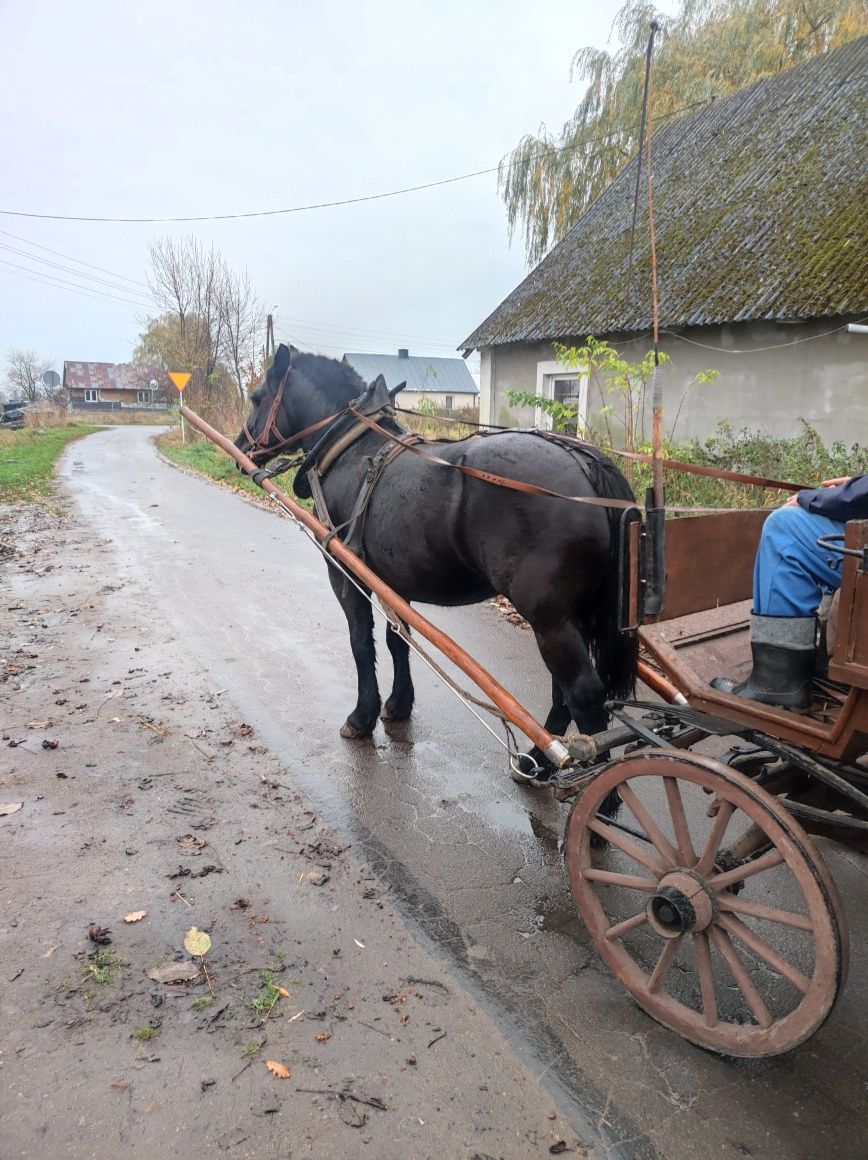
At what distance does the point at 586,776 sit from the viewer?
7.57 ft

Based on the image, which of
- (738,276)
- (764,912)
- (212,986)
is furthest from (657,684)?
(738,276)

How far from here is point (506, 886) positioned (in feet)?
9.61

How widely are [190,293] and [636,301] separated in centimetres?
2676

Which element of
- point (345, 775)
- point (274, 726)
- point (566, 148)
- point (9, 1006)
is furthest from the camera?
point (566, 148)

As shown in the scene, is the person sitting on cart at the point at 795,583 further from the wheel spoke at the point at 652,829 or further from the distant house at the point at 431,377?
the distant house at the point at 431,377

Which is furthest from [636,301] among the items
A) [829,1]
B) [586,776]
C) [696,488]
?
[586,776]

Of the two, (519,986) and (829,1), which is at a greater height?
(829,1)

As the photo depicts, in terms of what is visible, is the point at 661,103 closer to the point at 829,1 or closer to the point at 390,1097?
the point at 829,1

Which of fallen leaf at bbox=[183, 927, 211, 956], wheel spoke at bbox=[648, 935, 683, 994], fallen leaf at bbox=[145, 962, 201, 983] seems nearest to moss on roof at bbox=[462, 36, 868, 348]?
wheel spoke at bbox=[648, 935, 683, 994]

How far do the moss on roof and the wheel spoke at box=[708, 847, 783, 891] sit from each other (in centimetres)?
854

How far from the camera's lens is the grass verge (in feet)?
50.1

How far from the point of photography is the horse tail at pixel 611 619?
2956 millimetres

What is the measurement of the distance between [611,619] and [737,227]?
1045cm

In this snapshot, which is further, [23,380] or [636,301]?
[23,380]
